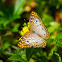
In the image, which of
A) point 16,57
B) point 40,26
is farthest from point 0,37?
point 40,26

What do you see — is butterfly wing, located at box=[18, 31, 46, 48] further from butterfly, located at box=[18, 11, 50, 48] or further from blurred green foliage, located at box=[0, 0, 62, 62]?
blurred green foliage, located at box=[0, 0, 62, 62]

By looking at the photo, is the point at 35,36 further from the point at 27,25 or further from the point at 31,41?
the point at 27,25

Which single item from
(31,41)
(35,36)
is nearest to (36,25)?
(35,36)

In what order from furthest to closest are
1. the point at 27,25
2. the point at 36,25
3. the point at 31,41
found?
the point at 27,25, the point at 36,25, the point at 31,41

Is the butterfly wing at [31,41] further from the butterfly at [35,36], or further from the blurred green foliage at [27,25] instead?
the blurred green foliage at [27,25]

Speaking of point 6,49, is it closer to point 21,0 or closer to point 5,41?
point 5,41
